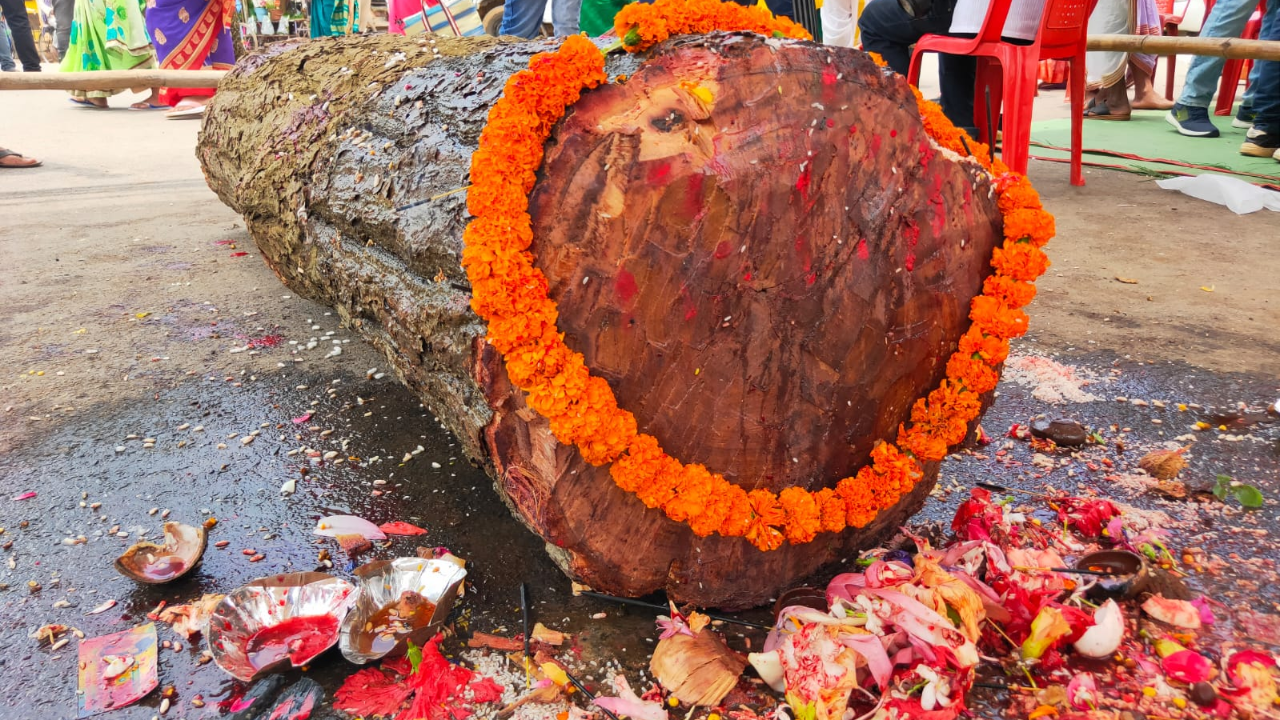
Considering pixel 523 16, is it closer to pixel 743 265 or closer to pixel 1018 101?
pixel 1018 101

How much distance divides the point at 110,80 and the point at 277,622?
516cm

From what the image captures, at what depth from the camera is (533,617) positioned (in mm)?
1695

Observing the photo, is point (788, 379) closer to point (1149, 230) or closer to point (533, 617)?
point (533, 617)

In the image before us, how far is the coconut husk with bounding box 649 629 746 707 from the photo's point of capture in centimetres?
147

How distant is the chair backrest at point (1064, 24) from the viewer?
422cm

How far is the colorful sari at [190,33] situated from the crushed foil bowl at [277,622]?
28.6ft

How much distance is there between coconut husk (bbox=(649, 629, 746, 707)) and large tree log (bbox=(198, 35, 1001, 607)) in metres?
0.14

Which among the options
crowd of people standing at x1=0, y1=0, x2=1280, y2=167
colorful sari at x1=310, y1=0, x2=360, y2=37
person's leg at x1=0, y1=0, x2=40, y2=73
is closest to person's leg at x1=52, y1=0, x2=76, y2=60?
crowd of people standing at x1=0, y1=0, x2=1280, y2=167

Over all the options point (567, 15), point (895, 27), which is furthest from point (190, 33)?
point (895, 27)

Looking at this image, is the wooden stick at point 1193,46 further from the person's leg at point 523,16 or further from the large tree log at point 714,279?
the large tree log at point 714,279

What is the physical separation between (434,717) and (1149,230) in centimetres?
451

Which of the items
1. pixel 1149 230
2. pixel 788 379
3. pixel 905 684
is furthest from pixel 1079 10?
pixel 905 684

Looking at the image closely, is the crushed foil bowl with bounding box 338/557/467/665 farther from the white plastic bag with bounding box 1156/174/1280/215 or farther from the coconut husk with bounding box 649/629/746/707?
the white plastic bag with bounding box 1156/174/1280/215

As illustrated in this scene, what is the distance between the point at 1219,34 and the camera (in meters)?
6.32
